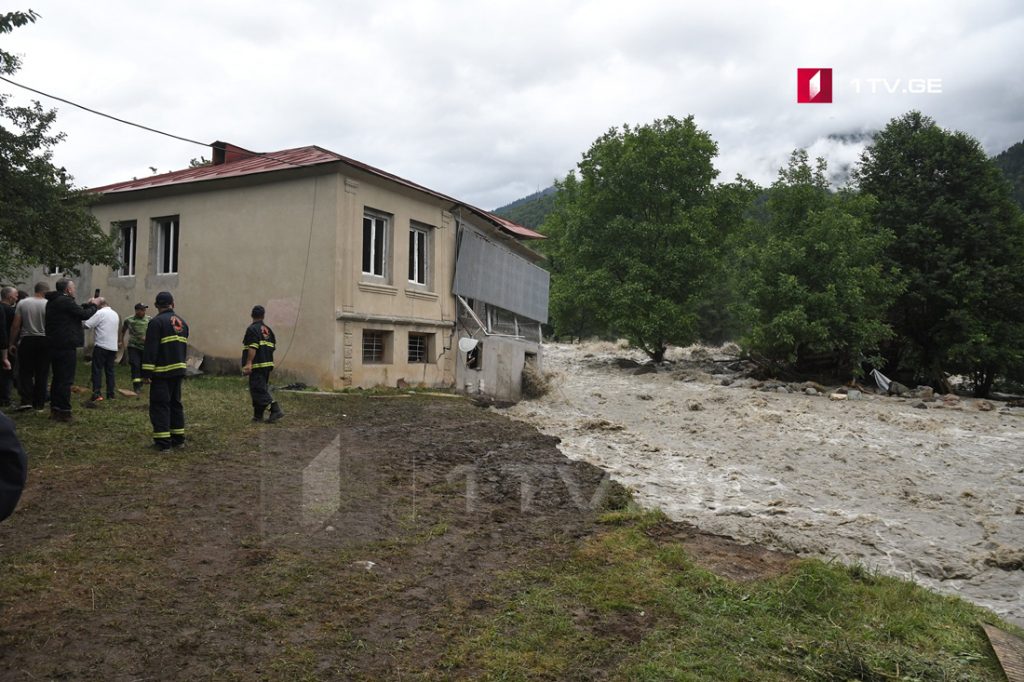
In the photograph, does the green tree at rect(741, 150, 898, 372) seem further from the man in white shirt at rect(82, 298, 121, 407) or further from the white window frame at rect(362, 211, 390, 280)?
the man in white shirt at rect(82, 298, 121, 407)

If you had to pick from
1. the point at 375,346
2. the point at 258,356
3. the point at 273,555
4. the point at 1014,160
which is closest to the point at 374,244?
the point at 375,346

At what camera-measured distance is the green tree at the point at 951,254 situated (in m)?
27.5

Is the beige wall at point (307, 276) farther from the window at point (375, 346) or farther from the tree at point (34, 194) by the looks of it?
the tree at point (34, 194)

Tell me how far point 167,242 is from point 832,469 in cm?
1820

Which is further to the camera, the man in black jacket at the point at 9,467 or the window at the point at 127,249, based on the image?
the window at the point at 127,249

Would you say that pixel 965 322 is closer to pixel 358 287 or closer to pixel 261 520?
pixel 358 287

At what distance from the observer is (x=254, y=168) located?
714 inches

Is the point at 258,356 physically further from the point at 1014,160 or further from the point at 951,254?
the point at 1014,160

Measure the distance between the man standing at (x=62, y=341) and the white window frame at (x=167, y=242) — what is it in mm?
10539

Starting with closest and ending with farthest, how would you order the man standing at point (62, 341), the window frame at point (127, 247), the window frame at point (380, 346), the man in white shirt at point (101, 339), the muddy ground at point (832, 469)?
the muddy ground at point (832, 469), the man standing at point (62, 341), the man in white shirt at point (101, 339), the window frame at point (380, 346), the window frame at point (127, 247)

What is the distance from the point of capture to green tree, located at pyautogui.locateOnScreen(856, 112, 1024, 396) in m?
27.5

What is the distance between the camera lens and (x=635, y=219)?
108 feet

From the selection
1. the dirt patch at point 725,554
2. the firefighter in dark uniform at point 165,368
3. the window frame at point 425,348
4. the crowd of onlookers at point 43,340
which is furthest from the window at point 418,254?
the dirt patch at point 725,554

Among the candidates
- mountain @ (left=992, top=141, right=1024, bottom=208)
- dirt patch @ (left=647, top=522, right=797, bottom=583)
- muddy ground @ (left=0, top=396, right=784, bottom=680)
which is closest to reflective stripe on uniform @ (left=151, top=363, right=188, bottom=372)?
muddy ground @ (left=0, top=396, right=784, bottom=680)
